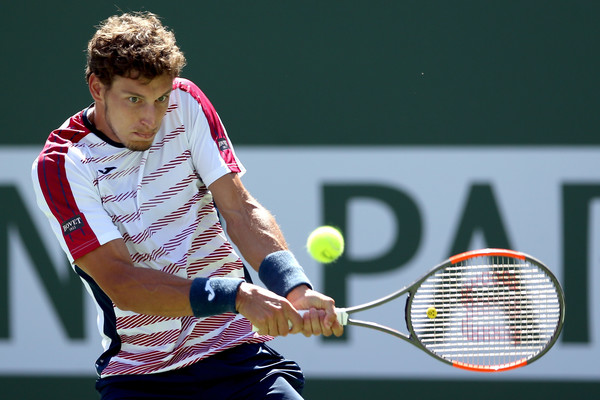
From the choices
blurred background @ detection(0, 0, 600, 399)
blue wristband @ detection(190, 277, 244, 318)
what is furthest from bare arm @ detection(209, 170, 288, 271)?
blurred background @ detection(0, 0, 600, 399)

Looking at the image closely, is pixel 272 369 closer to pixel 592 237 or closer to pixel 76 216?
pixel 76 216

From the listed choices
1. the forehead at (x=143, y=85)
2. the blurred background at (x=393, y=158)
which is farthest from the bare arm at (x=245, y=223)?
the blurred background at (x=393, y=158)

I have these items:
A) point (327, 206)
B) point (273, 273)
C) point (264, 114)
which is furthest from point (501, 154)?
point (273, 273)

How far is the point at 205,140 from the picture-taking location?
106 inches

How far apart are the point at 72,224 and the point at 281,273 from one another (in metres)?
0.60

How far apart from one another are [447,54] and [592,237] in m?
1.08

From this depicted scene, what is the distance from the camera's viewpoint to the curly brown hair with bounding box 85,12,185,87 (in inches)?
98.4

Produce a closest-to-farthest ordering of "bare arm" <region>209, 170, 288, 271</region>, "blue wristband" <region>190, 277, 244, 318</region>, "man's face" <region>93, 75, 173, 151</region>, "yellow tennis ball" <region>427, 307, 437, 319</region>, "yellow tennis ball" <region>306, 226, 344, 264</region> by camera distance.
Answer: "blue wristband" <region>190, 277, 244, 318</region>, "man's face" <region>93, 75, 173, 151</region>, "bare arm" <region>209, 170, 288, 271</region>, "yellow tennis ball" <region>427, 307, 437, 319</region>, "yellow tennis ball" <region>306, 226, 344, 264</region>

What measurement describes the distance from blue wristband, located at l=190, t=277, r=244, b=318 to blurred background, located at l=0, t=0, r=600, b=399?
5.84ft

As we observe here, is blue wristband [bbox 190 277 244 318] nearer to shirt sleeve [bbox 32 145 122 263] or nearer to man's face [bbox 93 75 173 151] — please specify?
shirt sleeve [bbox 32 145 122 263]

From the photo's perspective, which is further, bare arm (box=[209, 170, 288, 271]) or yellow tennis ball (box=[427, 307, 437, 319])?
yellow tennis ball (box=[427, 307, 437, 319])

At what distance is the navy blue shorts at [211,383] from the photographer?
2.58 metres

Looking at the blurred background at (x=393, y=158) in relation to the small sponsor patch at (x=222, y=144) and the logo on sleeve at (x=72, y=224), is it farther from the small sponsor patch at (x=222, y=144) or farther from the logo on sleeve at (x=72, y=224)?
the logo on sleeve at (x=72, y=224)

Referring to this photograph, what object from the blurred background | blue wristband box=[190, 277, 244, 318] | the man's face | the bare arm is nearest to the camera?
blue wristband box=[190, 277, 244, 318]
